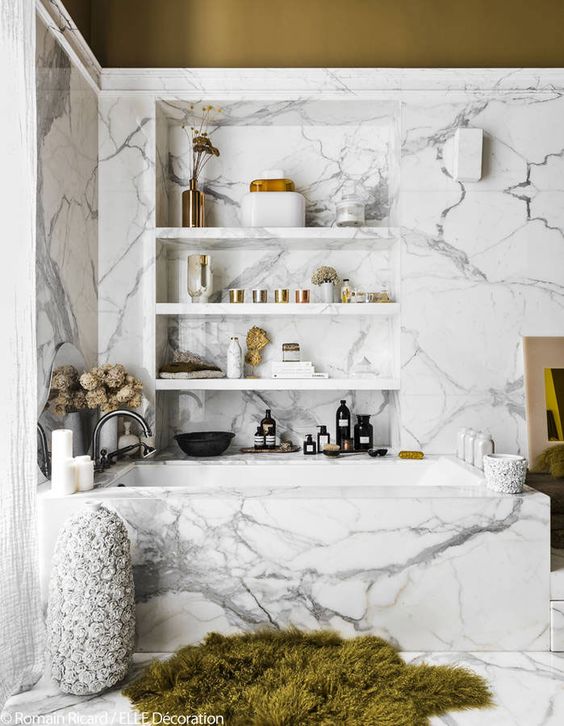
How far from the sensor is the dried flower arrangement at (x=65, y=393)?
2428 mm

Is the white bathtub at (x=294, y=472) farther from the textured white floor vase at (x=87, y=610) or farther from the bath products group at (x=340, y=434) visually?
the textured white floor vase at (x=87, y=610)

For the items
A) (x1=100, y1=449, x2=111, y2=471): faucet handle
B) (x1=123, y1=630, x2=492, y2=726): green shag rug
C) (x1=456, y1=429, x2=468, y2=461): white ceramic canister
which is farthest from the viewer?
(x1=456, y1=429, x2=468, y2=461): white ceramic canister

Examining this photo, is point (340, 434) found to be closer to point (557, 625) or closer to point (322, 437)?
point (322, 437)

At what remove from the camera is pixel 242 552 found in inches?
81.4

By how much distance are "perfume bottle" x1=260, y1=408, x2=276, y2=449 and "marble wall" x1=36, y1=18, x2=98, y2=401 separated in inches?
33.9

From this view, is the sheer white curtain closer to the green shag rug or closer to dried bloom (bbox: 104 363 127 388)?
the green shag rug

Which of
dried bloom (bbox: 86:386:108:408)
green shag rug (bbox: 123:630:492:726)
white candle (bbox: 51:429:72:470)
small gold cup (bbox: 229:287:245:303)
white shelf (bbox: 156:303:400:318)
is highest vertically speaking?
small gold cup (bbox: 229:287:245:303)

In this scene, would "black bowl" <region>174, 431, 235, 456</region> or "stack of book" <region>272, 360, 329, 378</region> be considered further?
"stack of book" <region>272, 360, 329, 378</region>

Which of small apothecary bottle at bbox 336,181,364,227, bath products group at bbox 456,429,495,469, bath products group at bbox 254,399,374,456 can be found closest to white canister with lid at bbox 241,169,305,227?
small apothecary bottle at bbox 336,181,364,227

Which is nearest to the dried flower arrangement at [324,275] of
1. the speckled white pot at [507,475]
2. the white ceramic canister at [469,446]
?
the white ceramic canister at [469,446]

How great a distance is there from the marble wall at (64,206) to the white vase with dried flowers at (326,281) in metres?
1.05

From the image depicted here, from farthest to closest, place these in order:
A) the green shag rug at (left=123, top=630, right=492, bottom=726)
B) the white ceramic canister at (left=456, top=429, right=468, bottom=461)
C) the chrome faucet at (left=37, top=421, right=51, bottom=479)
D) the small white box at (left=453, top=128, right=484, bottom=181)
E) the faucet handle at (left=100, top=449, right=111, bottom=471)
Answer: the small white box at (left=453, top=128, right=484, bottom=181) → the white ceramic canister at (left=456, top=429, right=468, bottom=461) → the faucet handle at (left=100, top=449, right=111, bottom=471) → the chrome faucet at (left=37, top=421, right=51, bottom=479) → the green shag rug at (left=123, top=630, right=492, bottom=726)

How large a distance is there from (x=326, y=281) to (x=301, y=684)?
6.02ft

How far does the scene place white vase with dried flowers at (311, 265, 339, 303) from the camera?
9.91 ft
